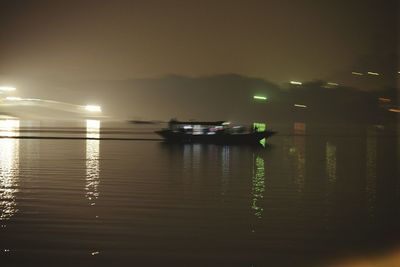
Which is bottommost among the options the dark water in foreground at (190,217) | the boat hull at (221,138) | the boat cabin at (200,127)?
the dark water in foreground at (190,217)

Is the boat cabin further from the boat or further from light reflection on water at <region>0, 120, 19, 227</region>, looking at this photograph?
light reflection on water at <region>0, 120, 19, 227</region>

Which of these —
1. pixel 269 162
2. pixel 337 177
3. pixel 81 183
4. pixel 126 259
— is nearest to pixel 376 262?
pixel 126 259

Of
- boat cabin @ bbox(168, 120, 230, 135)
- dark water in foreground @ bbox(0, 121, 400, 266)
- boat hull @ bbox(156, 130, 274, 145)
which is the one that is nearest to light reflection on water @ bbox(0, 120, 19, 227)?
dark water in foreground @ bbox(0, 121, 400, 266)

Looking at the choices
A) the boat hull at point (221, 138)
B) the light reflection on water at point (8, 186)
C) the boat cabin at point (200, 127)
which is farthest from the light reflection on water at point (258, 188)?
the boat cabin at point (200, 127)

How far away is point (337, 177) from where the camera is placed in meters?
26.7

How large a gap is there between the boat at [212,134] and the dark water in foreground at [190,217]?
29160mm

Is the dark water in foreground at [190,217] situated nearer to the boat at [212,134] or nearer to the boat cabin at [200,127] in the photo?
the boat at [212,134]

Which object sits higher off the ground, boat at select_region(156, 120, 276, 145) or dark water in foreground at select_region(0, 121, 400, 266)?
boat at select_region(156, 120, 276, 145)

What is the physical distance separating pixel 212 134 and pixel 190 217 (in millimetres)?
42868

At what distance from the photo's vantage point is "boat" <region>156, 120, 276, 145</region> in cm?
5691

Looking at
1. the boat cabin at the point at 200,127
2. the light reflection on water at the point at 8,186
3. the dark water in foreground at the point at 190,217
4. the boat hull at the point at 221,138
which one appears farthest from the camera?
the boat cabin at the point at 200,127

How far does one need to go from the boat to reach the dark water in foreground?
Result: 2916 centimetres

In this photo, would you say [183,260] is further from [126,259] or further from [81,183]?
[81,183]

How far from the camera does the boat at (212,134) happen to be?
187 ft
